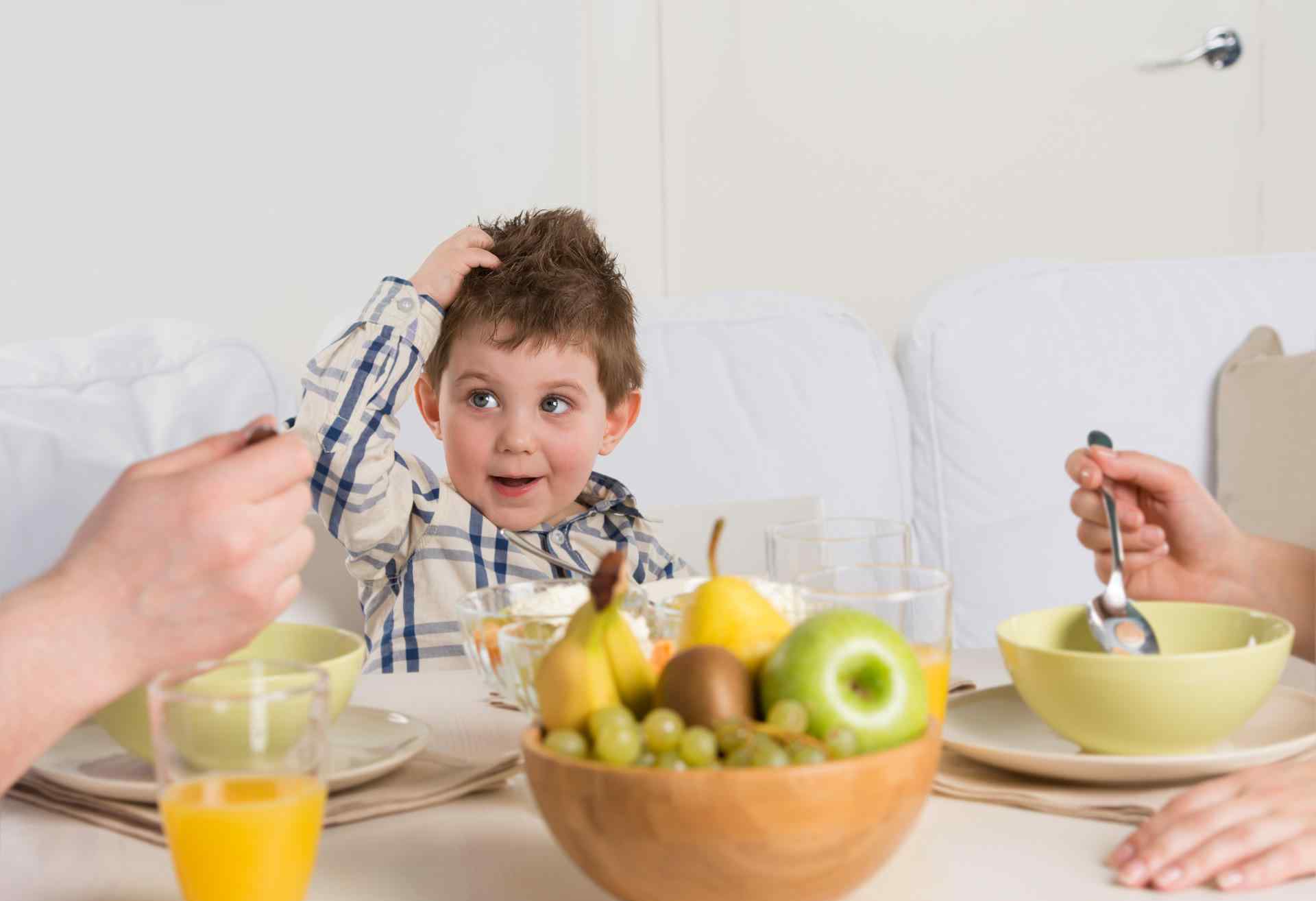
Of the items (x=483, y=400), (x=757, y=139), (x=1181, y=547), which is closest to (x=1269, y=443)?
(x=1181, y=547)

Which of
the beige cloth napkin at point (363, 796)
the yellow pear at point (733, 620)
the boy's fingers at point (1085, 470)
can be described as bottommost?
the beige cloth napkin at point (363, 796)

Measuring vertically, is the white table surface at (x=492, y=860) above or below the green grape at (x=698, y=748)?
below

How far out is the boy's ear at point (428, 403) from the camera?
5.82 feet

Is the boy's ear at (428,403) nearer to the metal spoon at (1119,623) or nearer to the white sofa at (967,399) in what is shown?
the white sofa at (967,399)

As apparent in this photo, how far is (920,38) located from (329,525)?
2114 millimetres

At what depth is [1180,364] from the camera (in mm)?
2029

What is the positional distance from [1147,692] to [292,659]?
1.78ft

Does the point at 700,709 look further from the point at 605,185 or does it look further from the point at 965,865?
the point at 605,185

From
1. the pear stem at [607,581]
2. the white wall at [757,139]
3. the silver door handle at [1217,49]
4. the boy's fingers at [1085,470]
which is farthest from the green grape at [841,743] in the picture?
the silver door handle at [1217,49]

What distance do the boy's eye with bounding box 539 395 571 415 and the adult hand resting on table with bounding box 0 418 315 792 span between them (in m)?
0.99

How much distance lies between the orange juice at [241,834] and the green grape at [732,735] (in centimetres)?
20

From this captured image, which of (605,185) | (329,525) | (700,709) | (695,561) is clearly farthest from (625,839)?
(605,185)

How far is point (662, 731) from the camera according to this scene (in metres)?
0.56

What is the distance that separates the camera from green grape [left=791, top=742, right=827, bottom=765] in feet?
1.81
